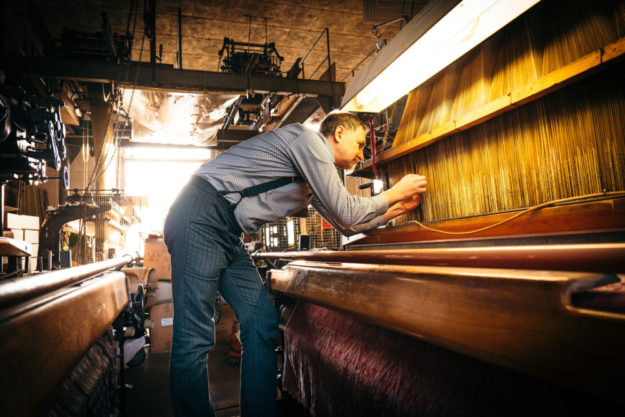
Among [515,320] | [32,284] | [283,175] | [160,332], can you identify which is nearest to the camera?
[515,320]

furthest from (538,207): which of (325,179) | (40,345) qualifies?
(40,345)

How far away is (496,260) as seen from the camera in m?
0.54

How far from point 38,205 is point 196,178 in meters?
6.46

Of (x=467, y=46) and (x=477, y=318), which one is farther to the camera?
(x=467, y=46)

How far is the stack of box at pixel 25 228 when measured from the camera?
4.15 meters

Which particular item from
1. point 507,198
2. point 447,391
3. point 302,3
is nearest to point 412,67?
point 507,198

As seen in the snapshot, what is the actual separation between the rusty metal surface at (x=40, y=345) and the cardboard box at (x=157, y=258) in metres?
3.66

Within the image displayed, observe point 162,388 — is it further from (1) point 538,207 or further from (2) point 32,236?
(2) point 32,236

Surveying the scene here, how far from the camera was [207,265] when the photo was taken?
4.21ft

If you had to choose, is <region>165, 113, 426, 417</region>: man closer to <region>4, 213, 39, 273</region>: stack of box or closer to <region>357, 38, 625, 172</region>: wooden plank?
<region>357, 38, 625, 172</region>: wooden plank

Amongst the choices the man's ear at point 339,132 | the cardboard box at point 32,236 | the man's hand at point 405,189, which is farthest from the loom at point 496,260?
the cardboard box at point 32,236

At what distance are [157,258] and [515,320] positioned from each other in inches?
177

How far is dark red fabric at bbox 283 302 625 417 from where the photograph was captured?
24.2 inches

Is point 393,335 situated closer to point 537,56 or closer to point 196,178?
point 196,178
